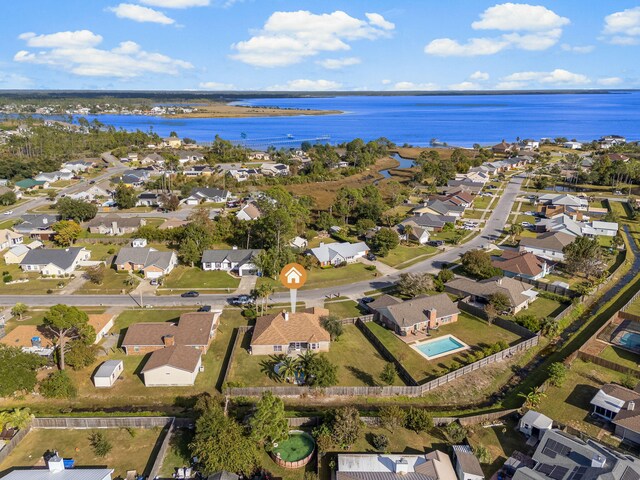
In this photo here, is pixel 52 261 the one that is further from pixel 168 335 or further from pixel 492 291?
pixel 492 291

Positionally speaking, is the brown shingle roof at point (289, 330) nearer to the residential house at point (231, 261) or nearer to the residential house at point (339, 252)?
the residential house at point (231, 261)

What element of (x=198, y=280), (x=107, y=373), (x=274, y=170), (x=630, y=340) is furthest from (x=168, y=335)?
(x=274, y=170)

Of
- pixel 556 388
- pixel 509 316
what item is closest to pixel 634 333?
pixel 509 316

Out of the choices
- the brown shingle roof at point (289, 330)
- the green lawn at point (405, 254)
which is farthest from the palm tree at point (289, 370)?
the green lawn at point (405, 254)

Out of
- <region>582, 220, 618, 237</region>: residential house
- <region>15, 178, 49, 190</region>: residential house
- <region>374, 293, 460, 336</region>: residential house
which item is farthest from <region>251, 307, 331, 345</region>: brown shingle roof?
<region>15, 178, 49, 190</region>: residential house

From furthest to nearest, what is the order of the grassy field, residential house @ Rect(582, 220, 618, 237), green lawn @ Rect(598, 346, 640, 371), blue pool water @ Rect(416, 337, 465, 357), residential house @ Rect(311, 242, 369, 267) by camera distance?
residential house @ Rect(582, 220, 618, 237)
residential house @ Rect(311, 242, 369, 267)
blue pool water @ Rect(416, 337, 465, 357)
green lawn @ Rect(598, 346, 640, 371)
the grassy field

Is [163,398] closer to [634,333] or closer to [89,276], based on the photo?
[89,276]

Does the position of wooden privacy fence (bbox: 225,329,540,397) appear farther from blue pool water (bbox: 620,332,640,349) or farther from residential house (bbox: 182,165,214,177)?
residential house (bbox: 182,165,214,177)
